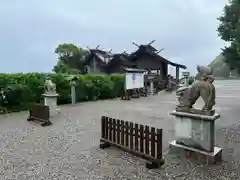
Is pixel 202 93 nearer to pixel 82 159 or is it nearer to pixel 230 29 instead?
pixel 82 159

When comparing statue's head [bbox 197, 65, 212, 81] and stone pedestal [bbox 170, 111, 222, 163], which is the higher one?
statue's head [bbox 197, 65, 212, 81]

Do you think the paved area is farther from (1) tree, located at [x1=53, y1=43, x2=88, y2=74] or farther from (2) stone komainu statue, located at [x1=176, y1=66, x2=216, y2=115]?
(1) tree, located at [x1=53, y1=43, x2=88, y2=74]

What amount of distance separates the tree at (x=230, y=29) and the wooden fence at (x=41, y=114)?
7.22m

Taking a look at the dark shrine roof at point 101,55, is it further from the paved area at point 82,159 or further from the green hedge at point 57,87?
the paved area at point 82,159

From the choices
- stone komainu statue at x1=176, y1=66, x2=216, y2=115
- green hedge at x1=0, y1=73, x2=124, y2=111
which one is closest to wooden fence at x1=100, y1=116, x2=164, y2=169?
stone komainu statue at x1=176, y1=66, x2=216, y2=115

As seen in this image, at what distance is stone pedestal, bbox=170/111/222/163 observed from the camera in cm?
526

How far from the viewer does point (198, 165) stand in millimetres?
5105

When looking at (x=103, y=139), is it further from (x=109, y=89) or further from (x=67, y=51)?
(x=67, y=51)

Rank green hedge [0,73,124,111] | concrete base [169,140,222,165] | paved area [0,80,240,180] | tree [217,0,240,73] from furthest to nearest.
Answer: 1. green hedge [0,73,124,111]
2. tree [217,0,240,73]
3. concrete base [169,140,222,165]
4. paved area [0,80,240,180]

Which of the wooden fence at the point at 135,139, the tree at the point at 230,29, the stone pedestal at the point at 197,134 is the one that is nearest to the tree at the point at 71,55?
the tree at the point at 230,29

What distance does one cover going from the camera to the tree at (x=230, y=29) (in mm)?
9540

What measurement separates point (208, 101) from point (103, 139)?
2.75m

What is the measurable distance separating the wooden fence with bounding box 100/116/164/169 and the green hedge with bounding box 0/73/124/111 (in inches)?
349

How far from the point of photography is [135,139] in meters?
5.64
